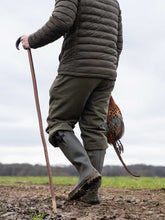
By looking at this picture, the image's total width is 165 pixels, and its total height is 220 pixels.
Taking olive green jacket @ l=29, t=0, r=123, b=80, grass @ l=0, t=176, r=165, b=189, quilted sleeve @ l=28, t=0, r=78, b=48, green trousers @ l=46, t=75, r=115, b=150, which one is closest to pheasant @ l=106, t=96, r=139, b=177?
green trousers @ l=46, t=75, r=115, b=150

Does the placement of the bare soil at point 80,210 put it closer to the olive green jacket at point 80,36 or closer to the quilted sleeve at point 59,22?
the olive green jacket at point 80,36

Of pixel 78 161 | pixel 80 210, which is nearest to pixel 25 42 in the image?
pixel 78 161

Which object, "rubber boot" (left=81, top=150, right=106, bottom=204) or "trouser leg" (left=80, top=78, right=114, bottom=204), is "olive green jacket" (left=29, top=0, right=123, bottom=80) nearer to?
"trouser leg" (left=80, top=78, right=114, bottom=204)

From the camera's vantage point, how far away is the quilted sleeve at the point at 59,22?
3.47 m

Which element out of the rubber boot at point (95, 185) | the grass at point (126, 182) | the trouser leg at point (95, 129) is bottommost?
the grass at point (126, 182)

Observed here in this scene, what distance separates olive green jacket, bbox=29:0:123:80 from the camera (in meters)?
3.50

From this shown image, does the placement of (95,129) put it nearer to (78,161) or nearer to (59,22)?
(78,161)

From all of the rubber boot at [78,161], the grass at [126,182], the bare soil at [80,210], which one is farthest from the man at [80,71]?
the grass at [126,182]

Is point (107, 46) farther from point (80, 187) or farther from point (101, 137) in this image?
point (80, 187)

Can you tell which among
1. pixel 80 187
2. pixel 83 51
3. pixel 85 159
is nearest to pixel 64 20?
pixel 83 51

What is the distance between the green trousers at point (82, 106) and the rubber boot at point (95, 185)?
0.07 meters

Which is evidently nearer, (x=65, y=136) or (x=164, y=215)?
(x=164, y=215)

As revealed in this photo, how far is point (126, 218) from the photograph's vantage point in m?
3.20

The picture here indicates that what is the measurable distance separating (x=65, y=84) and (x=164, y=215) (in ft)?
5.53
